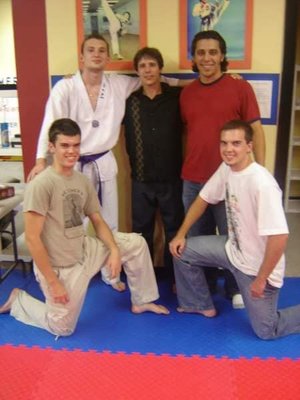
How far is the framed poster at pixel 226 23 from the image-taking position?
2582 mm

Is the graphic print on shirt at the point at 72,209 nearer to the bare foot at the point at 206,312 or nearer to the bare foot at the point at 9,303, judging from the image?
the bare foot at the point at 9,303

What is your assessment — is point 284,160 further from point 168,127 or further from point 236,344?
point 236,344

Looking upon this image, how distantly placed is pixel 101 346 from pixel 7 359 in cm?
47

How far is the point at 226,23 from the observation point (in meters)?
2.61

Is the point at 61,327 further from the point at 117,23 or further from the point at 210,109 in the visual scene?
the point at 117,23

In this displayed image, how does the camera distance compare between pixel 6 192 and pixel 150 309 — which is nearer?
pixel 150 309

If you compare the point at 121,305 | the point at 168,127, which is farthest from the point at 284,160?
the point at 121,305

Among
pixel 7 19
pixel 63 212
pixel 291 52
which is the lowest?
pixel 63 212

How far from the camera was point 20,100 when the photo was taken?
287 centimetres

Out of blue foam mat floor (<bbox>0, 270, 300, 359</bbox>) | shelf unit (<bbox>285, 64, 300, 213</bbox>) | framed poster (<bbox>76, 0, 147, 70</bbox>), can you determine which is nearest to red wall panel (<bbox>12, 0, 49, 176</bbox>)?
framed poster (<bbox>76, 0, 147, 70</bbox>)

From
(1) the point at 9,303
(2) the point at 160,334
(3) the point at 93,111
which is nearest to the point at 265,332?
(2) the point at 160,334

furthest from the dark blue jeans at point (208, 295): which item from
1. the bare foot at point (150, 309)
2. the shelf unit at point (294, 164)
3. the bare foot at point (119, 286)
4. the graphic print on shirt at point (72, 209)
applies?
the shelf unit at point (294, 164)

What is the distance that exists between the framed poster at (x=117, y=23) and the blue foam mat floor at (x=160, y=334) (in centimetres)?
162

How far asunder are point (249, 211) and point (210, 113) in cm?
63
